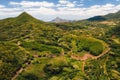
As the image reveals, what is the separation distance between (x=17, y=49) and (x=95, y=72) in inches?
2766

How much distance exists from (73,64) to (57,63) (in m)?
12.2

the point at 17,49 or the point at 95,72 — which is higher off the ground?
the point at 17,49

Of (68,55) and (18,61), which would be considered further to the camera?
(68,55)

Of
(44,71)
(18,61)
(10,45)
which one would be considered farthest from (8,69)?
(10,45)

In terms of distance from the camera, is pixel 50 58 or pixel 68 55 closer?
pixel 50 58

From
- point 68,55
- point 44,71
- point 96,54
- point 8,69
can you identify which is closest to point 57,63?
point 44,71

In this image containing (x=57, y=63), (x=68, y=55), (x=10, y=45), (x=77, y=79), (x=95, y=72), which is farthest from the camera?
(x=10, y=45)

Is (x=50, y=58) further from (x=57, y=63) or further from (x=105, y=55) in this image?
(x=105, y=55)

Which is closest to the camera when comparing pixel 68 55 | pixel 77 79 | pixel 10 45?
pixel 77 79

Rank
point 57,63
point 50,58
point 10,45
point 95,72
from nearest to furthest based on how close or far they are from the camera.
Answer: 1. point 95,72
2. point 57,63
3. point 50,58
4. point 10,45

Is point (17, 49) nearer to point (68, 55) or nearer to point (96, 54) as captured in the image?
point (68, 55)

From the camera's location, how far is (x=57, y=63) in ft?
533

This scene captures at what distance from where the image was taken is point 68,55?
18488 cm

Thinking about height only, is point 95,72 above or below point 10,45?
below
